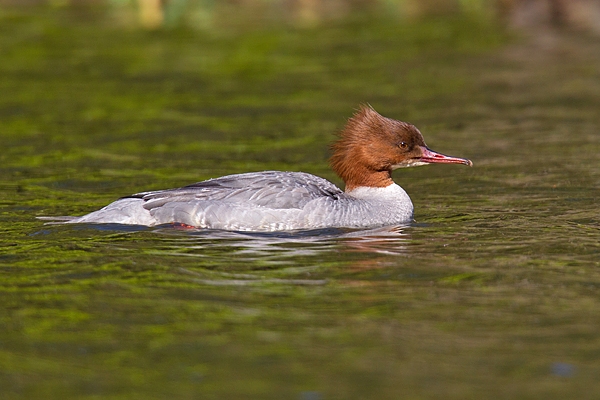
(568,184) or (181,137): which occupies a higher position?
(181,137)

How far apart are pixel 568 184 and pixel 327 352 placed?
17.8 feet

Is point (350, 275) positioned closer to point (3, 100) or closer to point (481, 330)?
point (481, 330)

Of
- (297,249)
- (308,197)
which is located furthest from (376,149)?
(297,249)

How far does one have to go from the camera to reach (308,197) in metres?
8.89

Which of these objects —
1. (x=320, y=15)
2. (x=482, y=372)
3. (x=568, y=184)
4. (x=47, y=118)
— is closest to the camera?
(x=482, y=372)

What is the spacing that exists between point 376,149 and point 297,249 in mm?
1635

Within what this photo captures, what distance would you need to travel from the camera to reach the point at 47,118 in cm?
1398

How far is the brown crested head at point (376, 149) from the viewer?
365 inches

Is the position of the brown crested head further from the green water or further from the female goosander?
the green water

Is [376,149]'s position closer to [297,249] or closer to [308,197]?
[308,197]

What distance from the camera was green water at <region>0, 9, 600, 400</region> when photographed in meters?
5.60

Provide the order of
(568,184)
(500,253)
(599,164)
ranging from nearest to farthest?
(500,253)
(568,184)
(599,164)

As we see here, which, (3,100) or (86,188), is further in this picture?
(3,100)

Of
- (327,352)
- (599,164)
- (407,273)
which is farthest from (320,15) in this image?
(327,352)
